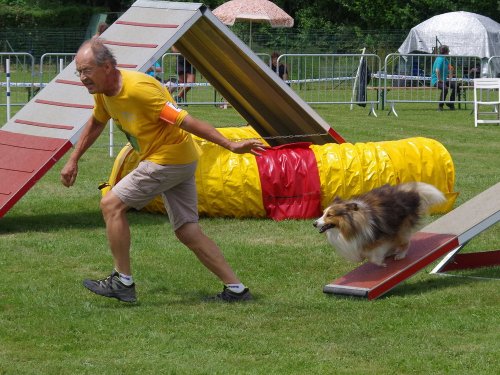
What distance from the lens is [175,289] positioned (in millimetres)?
6977

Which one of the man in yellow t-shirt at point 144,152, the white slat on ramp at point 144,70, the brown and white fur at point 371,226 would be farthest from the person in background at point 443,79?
the man in yellow t-shirt at point 144,152

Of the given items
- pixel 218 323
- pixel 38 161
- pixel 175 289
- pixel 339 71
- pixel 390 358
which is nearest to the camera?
pixel 390 358

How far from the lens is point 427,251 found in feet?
22.4

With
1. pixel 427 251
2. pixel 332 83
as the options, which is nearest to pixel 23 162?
pixel 427 251

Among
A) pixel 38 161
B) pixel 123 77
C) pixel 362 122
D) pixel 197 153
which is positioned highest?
pixel 123 77

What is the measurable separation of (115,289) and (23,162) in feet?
9.93

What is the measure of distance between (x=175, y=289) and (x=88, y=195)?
4.44 meters

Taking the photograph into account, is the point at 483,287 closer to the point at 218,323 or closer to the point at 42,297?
the point at 218,323

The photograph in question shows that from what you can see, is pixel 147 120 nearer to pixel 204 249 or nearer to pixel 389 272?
pixel 204 249

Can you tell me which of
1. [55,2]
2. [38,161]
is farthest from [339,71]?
[55,2]

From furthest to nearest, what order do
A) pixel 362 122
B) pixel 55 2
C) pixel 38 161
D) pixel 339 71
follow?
1. pixel 55 2
2. pixel 339 71
3. pixel 362 122
4. pixel 38 161

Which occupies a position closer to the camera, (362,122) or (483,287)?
(483,287)

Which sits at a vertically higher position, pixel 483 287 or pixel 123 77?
pixel 123 77

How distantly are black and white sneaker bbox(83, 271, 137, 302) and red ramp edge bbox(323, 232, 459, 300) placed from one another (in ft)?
4.25
